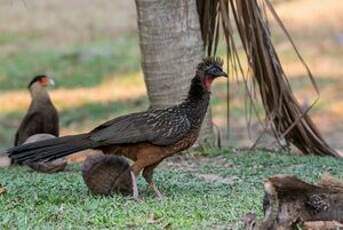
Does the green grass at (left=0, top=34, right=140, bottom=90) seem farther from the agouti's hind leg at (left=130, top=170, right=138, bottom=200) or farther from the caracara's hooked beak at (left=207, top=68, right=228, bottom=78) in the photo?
the agouti's hind leg at (left=130, top=170, right=138, bottom=200)

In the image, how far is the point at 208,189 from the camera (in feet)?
25.8

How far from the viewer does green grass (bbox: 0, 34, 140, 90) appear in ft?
63.2

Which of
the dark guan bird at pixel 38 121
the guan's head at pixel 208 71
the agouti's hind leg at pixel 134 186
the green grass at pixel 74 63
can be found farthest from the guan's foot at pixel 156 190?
the green grass at pixel 74 63

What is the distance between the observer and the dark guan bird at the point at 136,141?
7410mm

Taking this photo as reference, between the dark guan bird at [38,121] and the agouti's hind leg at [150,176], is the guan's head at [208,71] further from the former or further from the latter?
the dark guan bird at [38,121]

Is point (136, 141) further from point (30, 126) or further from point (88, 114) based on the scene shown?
point (88, 114)

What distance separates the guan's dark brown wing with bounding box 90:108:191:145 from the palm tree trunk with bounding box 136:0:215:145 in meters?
1.94

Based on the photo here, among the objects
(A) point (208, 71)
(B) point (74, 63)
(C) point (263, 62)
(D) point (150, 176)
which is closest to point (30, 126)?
(C) point (263, 62)

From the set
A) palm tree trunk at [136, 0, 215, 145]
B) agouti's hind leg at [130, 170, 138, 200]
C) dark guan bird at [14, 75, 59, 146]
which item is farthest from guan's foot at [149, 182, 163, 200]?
dark guan bird at [14, 75, 59, 146]

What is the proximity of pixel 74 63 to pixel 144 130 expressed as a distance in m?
12.9

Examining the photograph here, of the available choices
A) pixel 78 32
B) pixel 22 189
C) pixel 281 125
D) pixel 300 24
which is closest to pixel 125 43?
pixel 78 32

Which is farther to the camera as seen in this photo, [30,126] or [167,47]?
[30,126]

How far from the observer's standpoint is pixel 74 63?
2019cm

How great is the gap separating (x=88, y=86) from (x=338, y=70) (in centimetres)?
434
